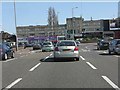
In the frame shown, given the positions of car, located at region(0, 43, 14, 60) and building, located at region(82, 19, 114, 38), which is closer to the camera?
A: car, located at region(0, 43, 14, 60)

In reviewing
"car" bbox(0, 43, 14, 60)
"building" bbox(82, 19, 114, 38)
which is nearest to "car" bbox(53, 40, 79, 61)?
"car" bbox(0, 43, 14, 60)

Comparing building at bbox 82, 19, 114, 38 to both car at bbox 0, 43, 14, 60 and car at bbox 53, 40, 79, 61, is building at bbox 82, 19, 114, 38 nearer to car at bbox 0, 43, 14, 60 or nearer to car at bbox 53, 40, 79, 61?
car at bbox 0, 43, 14, 60

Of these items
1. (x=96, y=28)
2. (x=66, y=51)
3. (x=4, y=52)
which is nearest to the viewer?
(x=66, y=51)

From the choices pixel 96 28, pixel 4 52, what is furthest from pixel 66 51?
pixel 96 28

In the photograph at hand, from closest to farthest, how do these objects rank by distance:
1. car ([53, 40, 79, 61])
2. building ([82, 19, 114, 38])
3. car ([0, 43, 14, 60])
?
car ([53, 40, 79, 61]), car ([0, 43, 14, 60]), building ([82, 19, 114, 38])

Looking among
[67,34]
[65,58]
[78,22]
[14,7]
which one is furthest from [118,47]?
[78,22]

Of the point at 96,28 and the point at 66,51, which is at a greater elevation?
the point at 96,28

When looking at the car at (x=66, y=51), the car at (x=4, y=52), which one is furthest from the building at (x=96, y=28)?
the car at (x=66, y=51)

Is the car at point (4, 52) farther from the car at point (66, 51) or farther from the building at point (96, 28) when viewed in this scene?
the building at point (96, 28)

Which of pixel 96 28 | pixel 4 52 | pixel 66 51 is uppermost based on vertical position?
pixel 96 28

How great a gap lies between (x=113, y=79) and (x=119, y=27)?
335ft

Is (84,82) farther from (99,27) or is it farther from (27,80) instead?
(99,27)

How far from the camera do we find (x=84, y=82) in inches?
501

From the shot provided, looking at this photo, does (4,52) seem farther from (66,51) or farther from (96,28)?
(96,28)
